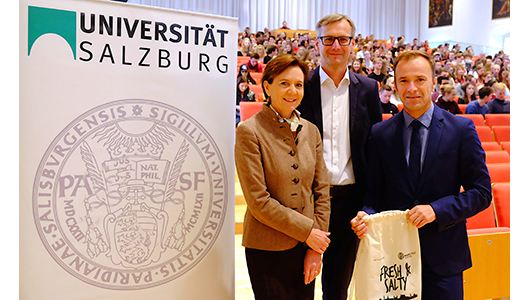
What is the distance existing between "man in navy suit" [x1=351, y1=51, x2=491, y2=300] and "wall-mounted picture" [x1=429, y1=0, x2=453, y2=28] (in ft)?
61.1

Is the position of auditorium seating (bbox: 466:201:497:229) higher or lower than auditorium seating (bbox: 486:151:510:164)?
lower

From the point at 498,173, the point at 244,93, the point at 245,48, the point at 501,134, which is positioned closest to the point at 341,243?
the point at 498,173

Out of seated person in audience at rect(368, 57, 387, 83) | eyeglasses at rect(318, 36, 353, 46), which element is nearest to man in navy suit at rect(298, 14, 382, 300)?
eyeglasses at rect(318, 36, 353, 46)

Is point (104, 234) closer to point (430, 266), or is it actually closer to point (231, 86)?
point (231, 86)

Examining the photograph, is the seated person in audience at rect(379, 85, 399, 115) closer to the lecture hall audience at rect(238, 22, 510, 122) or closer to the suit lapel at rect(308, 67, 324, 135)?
the lecture hall audience at rect(238, 22, 510, 122)

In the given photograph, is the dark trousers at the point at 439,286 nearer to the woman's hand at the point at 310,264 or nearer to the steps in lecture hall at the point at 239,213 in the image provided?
the woman's hand at the point at 310,264

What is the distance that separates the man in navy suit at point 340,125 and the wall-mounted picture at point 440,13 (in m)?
18.4

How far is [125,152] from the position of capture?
158cm

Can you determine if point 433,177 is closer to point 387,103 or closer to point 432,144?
point 432,144

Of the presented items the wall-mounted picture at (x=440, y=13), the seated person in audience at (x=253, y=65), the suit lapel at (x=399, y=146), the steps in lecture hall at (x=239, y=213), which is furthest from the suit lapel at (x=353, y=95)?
the wall-mounted picture at (x=440, y=13)

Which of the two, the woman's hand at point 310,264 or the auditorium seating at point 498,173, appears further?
the auditorium seating at point 498,173

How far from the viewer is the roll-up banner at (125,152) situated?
1.46 meters

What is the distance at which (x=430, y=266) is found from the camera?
59.0 inches

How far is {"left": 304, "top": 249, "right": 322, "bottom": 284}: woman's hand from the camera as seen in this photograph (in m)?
1.53
